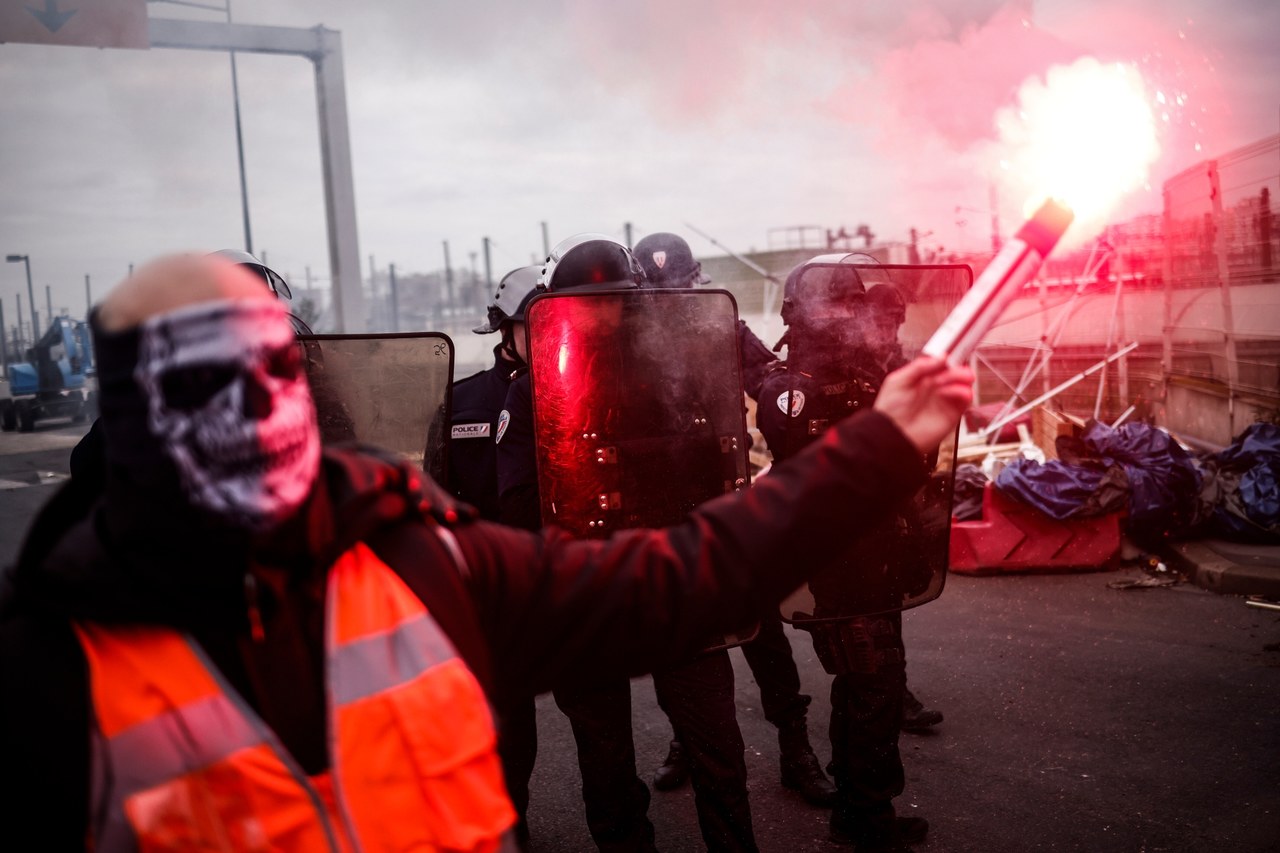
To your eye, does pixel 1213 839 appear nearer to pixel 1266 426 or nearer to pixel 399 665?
pixel 399 665

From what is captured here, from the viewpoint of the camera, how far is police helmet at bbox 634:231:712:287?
5.11 metres

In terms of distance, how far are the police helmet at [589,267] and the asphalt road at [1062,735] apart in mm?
2026

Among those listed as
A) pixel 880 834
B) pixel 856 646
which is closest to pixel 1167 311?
pixel 856 646

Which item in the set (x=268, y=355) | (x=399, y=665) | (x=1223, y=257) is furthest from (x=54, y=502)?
(x=1223, y=257)

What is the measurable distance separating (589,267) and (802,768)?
2102mm

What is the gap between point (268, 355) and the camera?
4.18ft

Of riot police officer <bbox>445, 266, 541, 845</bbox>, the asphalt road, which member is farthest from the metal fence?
riot police officer <bbox>445, 266, 541, 845</bbox>

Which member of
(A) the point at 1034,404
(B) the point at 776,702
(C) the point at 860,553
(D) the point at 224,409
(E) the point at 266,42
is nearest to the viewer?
(D) the point at 224,409

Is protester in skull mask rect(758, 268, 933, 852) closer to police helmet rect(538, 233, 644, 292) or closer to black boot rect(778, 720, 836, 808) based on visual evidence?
black boot rect(778, 720, 836, 808)

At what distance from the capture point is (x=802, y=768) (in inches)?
153

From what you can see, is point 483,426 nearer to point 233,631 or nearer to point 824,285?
point 824,285

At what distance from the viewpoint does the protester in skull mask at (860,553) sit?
10.5 feet

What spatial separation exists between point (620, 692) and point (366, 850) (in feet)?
6.18

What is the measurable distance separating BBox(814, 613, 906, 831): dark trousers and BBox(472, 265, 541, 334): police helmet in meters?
1.57
